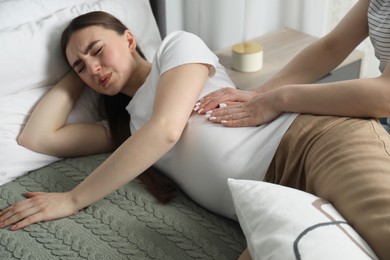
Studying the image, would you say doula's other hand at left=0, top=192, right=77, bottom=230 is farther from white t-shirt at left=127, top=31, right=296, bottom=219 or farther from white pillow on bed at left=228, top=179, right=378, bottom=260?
white pillow on bed at left=228, top=179, right=378, bottom=260

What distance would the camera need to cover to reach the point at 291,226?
83cm

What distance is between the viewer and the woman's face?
4.59 ft

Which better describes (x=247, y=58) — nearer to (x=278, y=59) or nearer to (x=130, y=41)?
(x=278, y=59)

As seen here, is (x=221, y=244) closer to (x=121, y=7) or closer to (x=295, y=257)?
(x=295, y=257)

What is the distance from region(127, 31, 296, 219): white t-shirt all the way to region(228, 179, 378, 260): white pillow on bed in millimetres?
224

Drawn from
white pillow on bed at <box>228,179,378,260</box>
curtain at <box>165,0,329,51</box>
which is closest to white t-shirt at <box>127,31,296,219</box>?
white pillow on bed at <box>228,179,378,260</box>

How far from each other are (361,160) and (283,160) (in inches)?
8.5

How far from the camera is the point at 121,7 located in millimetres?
1668

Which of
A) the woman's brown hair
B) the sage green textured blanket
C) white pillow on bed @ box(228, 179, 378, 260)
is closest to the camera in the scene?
white pillow on bed @ box(228, 179, 378, 260)

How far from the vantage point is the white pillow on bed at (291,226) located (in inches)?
30.9

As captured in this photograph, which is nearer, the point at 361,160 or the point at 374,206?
the point at 374,206

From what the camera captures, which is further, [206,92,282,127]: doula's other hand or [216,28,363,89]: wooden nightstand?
[216,28,363,89]: wooden nightstand

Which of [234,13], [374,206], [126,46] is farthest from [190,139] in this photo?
[234,13]

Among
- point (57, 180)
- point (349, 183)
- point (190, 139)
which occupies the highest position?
point (349, 183)
